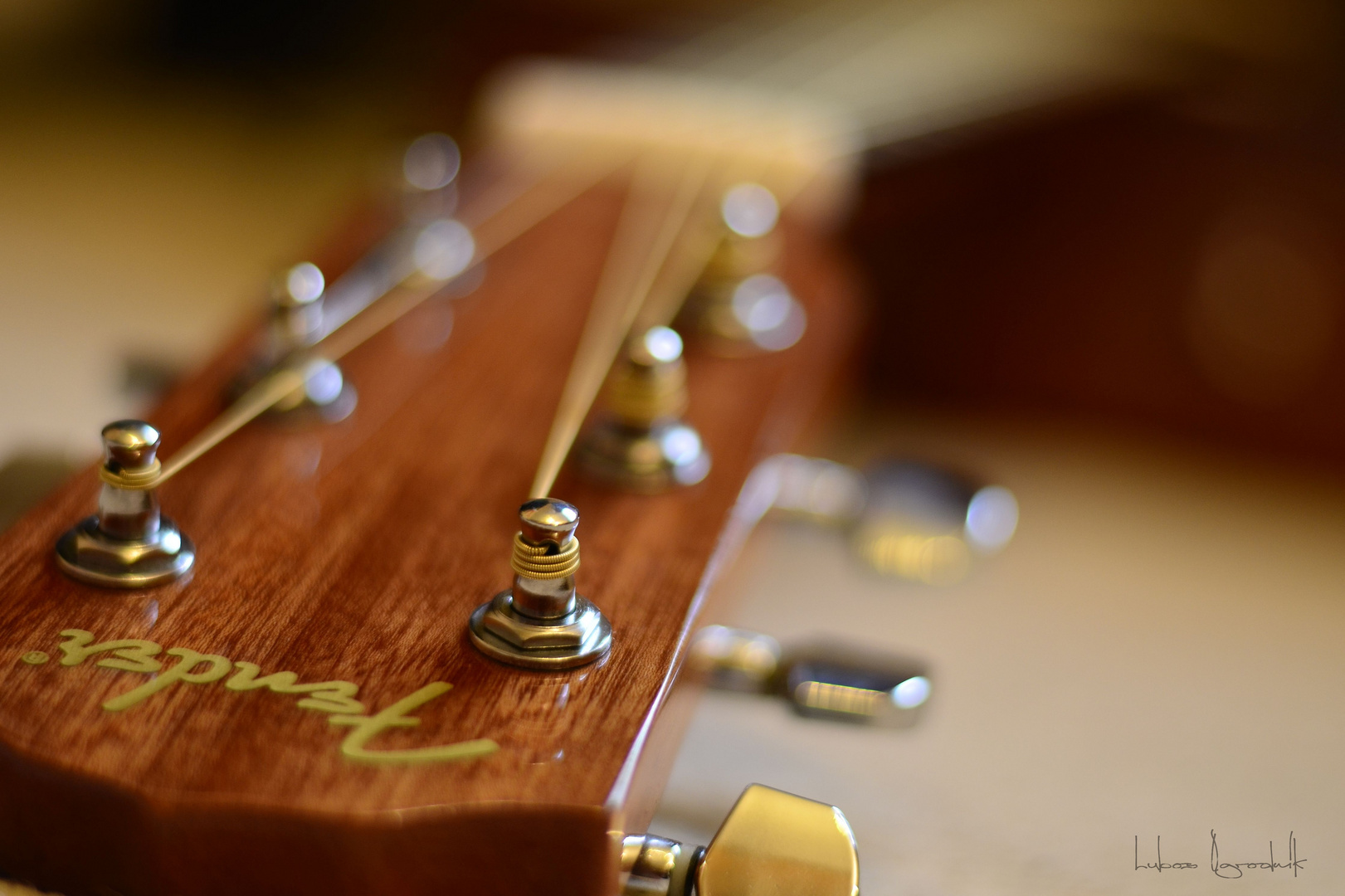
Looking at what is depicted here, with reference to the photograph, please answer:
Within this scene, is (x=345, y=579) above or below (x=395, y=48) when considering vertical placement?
below

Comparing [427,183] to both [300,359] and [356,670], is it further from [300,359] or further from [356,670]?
[356,670]

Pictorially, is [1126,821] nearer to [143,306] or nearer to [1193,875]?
[1193,875]

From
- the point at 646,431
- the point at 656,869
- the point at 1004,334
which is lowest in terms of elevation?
the point at 656,869

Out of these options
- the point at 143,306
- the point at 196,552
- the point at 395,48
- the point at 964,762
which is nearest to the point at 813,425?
the point at 964,762

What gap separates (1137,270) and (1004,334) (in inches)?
6.8

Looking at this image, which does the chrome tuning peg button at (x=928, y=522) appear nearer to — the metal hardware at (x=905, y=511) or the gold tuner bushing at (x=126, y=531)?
the metal hardware at (x=905, y=511)

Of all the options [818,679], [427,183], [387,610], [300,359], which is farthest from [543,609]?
[427,183]

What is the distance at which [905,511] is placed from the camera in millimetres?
924

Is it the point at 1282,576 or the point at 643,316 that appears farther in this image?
the point at 1282,576

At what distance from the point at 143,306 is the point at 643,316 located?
2.69ft

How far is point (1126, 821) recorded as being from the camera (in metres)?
0.83

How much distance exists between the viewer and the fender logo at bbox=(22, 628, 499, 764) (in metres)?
0.49

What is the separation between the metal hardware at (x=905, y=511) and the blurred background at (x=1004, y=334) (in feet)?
0.13

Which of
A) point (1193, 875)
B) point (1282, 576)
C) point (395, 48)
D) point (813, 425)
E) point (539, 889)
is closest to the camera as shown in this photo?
point (539, 889)
